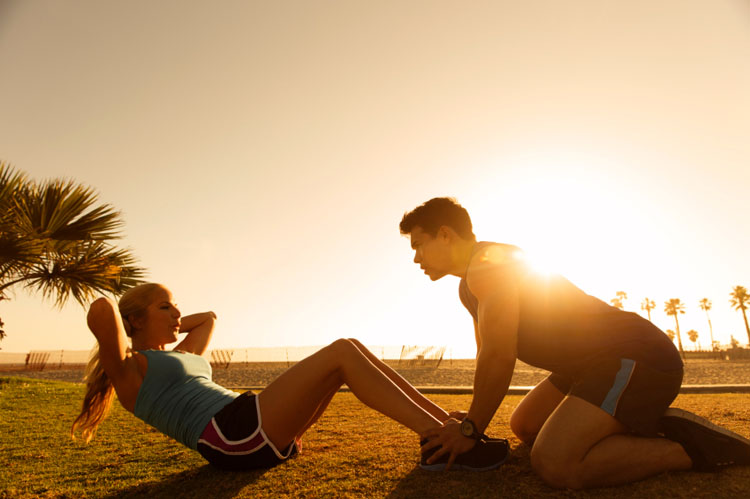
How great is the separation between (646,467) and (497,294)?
1.01m

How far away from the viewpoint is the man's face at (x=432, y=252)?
9.31ft

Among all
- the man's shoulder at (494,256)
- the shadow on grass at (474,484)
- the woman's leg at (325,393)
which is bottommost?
the shadow on grass at (474,484)

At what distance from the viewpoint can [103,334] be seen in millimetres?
2219

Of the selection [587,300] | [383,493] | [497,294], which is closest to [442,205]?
[497,294]

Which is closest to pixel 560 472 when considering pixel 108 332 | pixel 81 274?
pixel 108 332

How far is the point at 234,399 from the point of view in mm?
2461

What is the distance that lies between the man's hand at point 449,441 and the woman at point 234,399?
38 millimetres

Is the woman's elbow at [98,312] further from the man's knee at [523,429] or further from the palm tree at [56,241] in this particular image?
the palm tree at [56,241]

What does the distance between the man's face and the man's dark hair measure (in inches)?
1.4

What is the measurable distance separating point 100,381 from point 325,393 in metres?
1.24

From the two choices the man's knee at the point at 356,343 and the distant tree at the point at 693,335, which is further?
the distant tree at the point at 693,335

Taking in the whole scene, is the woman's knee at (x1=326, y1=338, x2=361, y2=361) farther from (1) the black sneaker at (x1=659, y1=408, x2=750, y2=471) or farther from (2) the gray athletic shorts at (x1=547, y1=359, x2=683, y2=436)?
(1) the black sneaker at (x1=659, y1=408, x2=750, y2=471)

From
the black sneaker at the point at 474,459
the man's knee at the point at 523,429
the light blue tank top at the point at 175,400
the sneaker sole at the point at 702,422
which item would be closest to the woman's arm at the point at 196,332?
the light blue tank top at the point at 175,400

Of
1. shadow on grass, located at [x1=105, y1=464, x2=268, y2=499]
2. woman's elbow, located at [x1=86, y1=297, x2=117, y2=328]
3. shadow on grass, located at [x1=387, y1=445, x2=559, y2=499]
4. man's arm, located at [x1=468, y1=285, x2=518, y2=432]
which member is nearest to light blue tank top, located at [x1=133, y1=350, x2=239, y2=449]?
shadow on grass, located at [x1=105, y1=464, x2=268, y2=499]
